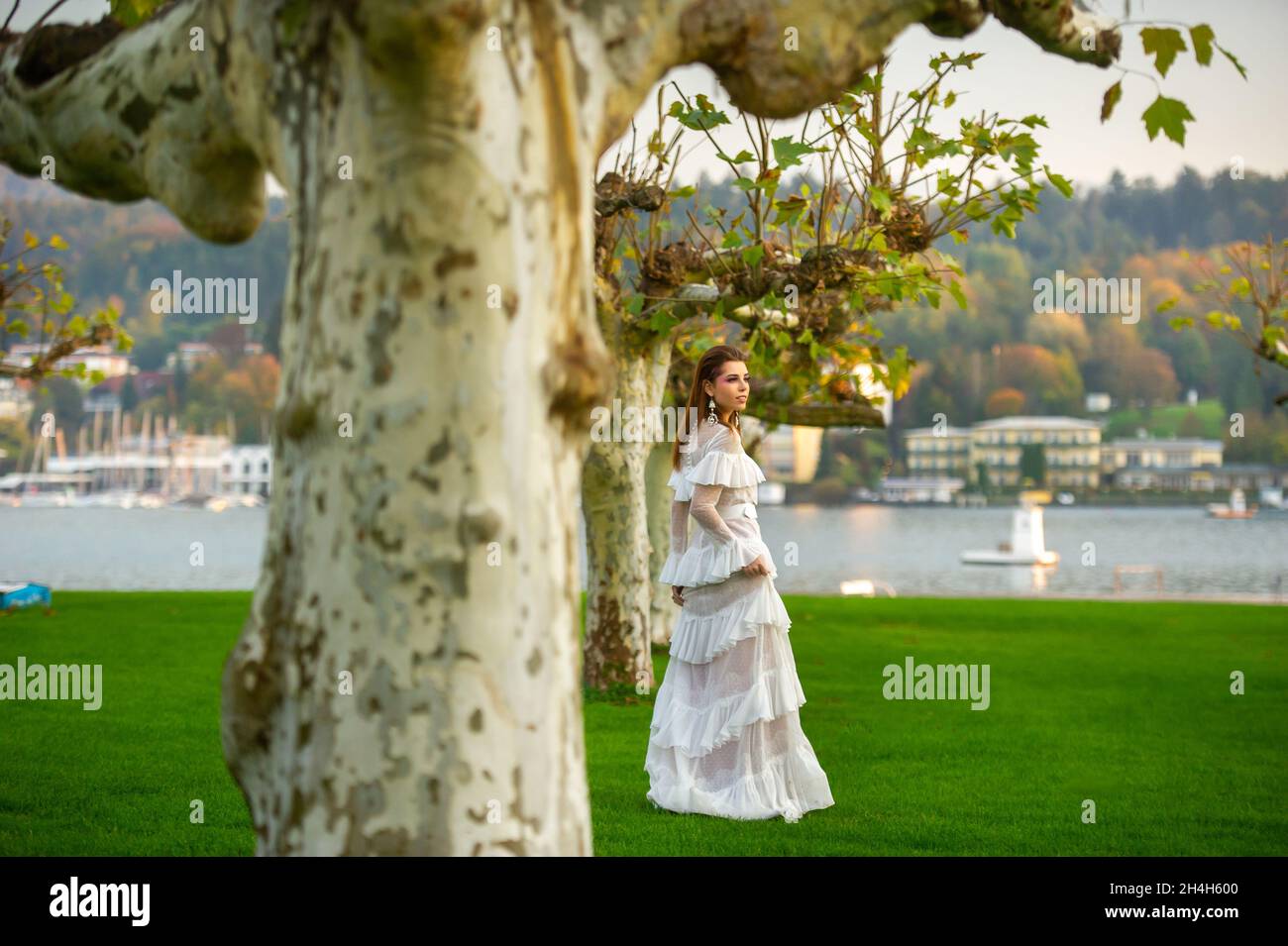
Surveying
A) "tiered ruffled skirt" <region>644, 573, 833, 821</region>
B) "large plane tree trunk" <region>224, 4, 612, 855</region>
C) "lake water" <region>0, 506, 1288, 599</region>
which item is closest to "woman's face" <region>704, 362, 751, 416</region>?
"tiered ruffled skirt" <region>644, 573, 833, 821</region>

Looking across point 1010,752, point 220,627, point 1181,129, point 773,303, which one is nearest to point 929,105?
point 773,303

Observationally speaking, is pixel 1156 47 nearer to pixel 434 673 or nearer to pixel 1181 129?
pixel 1181 129

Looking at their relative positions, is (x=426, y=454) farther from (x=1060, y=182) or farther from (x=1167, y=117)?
(x=1060, y=182)

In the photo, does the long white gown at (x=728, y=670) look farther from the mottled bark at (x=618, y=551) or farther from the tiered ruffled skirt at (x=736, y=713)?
the mottled bark at (x=618, y=551)

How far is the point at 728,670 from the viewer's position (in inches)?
338

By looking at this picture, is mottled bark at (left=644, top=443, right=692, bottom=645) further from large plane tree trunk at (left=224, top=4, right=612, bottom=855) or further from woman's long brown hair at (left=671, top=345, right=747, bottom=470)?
large plane tree trunk at (left=224, top=4, right=612, bottom=855)

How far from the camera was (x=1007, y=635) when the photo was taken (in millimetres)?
22625

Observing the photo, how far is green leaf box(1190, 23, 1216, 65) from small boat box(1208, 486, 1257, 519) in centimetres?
15956

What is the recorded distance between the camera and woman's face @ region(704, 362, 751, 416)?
8.44m

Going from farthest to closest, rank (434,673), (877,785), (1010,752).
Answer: (1010,752)
(877,785)
(434,673)

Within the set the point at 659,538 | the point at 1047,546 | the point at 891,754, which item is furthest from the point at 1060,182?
the point at 1047,546

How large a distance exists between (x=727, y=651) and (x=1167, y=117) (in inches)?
178

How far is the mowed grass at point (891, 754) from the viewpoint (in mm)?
8328

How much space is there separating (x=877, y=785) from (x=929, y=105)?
18.0 ft
